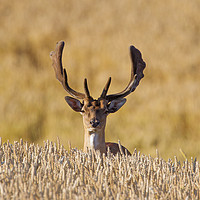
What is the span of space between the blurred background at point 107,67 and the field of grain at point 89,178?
4.24m

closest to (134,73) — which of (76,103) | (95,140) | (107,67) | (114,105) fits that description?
(114,105)

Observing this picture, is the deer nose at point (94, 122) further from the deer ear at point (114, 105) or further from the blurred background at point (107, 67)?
the blurred background at point (107, 67)

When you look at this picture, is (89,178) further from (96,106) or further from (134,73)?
(134,73)

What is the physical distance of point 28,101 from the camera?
36.7ft

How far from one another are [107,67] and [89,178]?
9024 mm

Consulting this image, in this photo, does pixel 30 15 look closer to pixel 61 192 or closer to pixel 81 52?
pixel 81 52

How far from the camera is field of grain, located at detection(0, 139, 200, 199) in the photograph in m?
4.26

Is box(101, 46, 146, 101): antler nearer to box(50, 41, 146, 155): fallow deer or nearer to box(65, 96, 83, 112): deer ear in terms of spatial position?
box(50, 41, 146, 155): fallow deer

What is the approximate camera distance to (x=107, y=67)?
13.6m

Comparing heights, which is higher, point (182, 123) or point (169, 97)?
point (169, 97)

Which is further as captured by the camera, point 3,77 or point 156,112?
point 3,77

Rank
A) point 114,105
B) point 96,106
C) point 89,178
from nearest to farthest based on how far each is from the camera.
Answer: point 89,178 → point 96,106 → point 114,105

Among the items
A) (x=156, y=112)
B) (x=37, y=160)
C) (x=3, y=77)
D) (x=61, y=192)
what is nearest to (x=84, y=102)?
(x=37, y=160)

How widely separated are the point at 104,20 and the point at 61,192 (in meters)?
12.7
